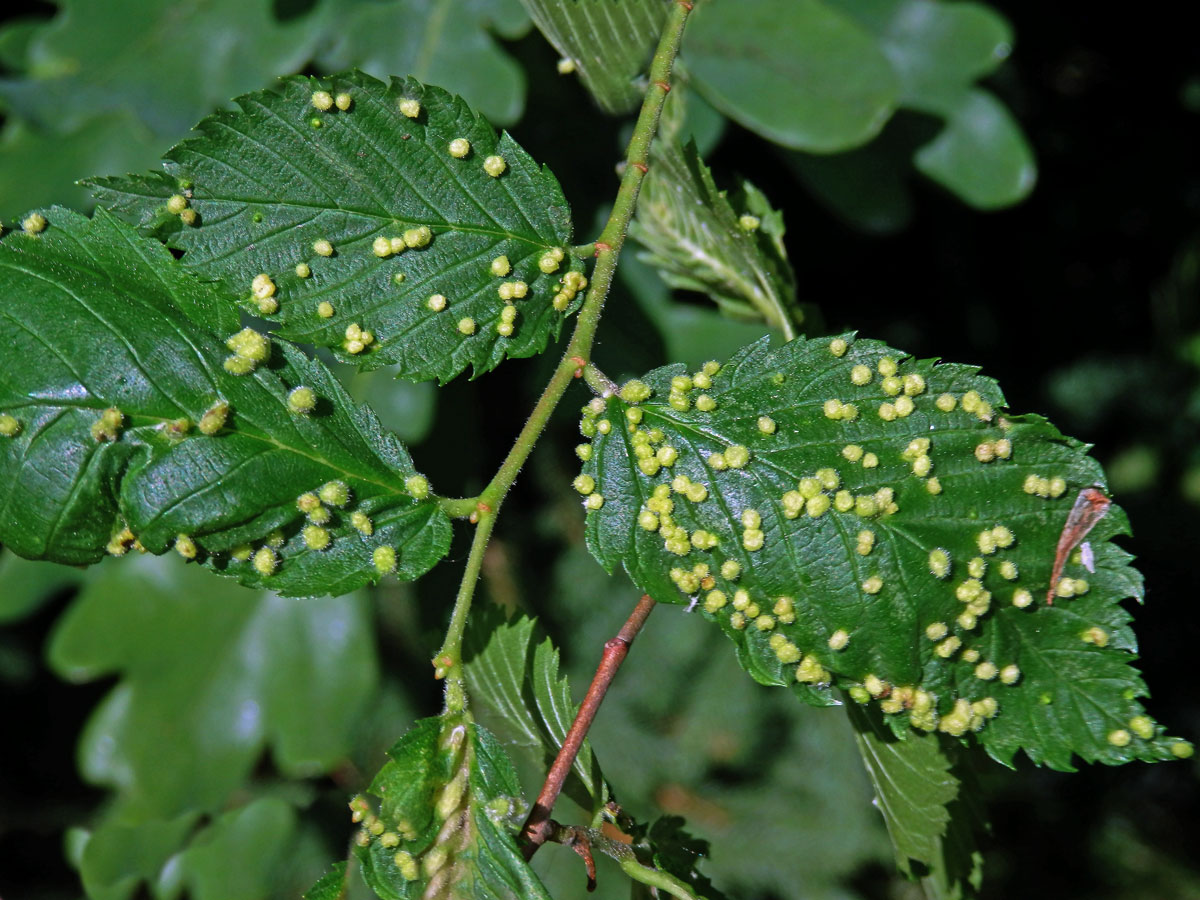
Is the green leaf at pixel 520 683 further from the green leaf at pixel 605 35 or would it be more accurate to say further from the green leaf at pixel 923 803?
the green leaf at pixel 605 35

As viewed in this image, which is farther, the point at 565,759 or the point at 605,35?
the point at 605,35

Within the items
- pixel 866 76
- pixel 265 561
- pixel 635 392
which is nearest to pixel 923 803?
pixel 635 392

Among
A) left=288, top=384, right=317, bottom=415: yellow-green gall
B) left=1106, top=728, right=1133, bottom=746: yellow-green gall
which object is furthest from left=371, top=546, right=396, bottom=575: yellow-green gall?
left=1106, top=728, right=1133, bottom=746: yellow-green gall

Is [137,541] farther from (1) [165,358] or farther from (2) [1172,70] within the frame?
(2) [1172,70]

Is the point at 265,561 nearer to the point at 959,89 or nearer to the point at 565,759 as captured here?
the point at 565,759

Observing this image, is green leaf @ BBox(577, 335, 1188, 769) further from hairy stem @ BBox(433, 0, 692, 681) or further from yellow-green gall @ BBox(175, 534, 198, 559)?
yellow-green gall @ BBox(175, 534, 198, 559)

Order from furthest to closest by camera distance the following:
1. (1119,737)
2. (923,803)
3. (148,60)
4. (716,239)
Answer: (148,60) → (716,239) → (923,803) → (1119,737)

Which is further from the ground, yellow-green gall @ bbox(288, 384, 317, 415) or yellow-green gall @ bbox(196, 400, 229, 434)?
yellow-green gall @ bbox(196, 400, 229, 434)
